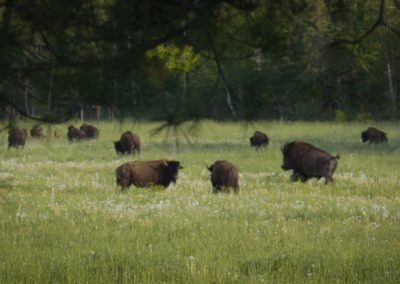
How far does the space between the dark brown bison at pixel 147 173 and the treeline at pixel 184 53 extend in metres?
11.9

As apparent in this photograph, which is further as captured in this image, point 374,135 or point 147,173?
point 374,135

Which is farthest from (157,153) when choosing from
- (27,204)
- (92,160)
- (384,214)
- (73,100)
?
(73,100)

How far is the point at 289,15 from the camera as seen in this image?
514 cm

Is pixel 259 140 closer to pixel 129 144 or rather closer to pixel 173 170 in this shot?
pixel 129 144

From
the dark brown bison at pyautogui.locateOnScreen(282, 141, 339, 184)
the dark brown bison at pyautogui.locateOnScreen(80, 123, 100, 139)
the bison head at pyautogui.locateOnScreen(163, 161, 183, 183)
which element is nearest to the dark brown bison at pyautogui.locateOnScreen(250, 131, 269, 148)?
the dark brown bison at pyautogui.locateOnScreen(80, 123, 100, 139)

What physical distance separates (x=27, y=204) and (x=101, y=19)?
9.66m

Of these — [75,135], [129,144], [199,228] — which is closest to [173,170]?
[199,228]

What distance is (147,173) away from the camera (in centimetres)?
1820

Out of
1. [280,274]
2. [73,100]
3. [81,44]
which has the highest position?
[81,44]

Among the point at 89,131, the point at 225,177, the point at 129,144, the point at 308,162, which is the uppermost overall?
the point at 89,131

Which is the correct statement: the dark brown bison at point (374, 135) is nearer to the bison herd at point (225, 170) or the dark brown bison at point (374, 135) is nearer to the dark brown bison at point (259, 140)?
the dark brown bison at point (259, 140)

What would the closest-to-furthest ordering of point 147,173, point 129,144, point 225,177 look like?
point 225,177
point 147,173
point 129,144

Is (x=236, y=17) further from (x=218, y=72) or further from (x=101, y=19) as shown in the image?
(x=101, y=19)

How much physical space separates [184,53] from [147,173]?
13076mm
